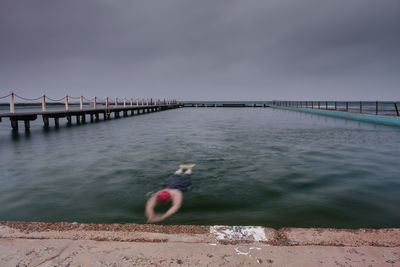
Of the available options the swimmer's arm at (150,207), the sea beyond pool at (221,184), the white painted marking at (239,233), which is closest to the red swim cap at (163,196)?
the swimmer's arm at (150,207)

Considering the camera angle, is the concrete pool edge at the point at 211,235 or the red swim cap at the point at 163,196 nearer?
the concrete pool edge at the point at 211,235

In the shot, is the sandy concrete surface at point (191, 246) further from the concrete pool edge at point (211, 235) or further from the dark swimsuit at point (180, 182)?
the dark swimsuit at point (180, 182)

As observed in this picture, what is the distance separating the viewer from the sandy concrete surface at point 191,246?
85.1 inches

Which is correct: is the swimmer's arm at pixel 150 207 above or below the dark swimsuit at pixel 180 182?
below

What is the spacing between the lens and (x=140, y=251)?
2309 mm

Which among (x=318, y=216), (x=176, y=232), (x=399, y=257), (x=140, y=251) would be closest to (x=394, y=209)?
(x=318, y=216)

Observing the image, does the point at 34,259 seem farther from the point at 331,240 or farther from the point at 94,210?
the point at 331,240

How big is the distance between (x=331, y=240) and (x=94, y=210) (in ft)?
12.6

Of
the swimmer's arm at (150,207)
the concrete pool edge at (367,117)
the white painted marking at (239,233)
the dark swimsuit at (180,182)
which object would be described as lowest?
the swimmer's arm at (150,207)

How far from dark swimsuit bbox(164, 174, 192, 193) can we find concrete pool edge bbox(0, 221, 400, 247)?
2518 mm

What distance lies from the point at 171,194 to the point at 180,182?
89 centimetres

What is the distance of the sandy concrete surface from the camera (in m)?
2.16

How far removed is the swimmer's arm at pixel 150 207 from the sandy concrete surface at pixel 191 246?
46.3 inches

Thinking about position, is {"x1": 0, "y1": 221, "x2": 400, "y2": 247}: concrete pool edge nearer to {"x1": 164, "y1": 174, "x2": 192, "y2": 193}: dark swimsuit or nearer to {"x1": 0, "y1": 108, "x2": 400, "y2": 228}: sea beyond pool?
{"x1": 0, "y1": 108, "x2": 400, "y2": 228}: sea beyond pool
